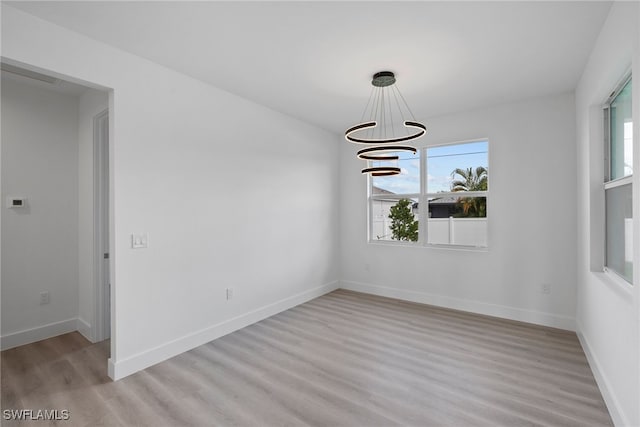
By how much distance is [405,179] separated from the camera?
490 cm

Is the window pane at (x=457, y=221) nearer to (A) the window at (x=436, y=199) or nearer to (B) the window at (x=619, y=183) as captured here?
(A) the window at (x=436, y=199)

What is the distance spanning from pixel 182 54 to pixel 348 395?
10.3ft

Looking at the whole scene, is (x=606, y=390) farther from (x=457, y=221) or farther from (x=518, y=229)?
(x=457, y=221)

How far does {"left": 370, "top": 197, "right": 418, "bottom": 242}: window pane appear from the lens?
4.84m

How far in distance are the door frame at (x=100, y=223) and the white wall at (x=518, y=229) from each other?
3895mm

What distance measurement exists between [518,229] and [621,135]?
5.88ft

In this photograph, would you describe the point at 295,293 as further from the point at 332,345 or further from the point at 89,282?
the point at 89,282

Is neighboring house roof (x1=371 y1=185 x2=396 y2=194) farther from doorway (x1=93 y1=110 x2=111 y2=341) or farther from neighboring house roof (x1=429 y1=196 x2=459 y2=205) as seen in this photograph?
doorway (x1=93 y1=110 x2=111 y2=341)

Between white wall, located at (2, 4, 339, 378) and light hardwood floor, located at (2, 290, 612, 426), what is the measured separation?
38cm

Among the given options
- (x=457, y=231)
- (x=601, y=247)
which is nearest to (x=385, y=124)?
(x=457, y=231)

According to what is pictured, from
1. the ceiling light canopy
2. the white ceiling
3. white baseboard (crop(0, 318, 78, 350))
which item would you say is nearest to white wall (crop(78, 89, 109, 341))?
white baseboard (crop(0, 318, 78, 350))

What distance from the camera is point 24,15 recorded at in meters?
2.11

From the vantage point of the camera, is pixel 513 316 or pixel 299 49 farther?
pixel 513 316

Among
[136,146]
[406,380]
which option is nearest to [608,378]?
[406,380]
